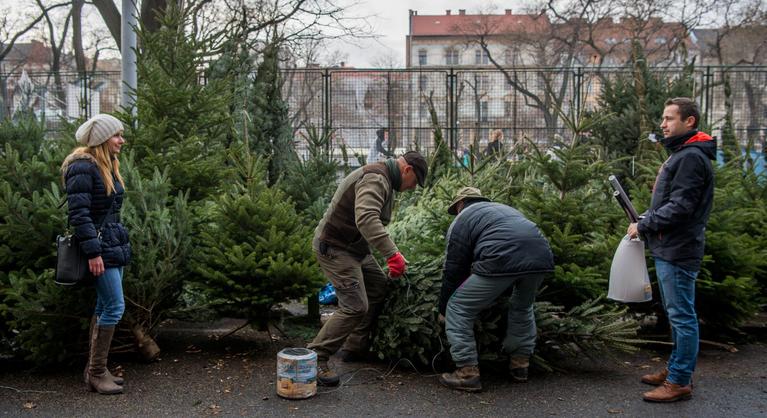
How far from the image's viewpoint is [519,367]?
17.7 ft

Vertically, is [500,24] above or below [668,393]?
above

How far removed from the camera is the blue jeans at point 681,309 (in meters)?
4.91

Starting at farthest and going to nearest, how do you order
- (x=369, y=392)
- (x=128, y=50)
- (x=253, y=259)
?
(x=128, y=50)
(x=253, y=259)
(x=369, y=392)

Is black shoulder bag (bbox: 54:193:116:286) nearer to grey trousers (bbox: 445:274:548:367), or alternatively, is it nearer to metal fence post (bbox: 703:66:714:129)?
grey trousers (bbox: 445:274:548:367)

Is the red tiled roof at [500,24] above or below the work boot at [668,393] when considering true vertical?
above

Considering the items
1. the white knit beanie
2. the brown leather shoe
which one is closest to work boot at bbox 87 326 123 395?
the white knit beanie

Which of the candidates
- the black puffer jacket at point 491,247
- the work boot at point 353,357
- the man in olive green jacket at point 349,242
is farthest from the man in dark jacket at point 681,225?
the work boot at point 353,357

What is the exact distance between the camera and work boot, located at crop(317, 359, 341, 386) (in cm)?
530

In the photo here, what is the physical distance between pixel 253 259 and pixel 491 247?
1896mm

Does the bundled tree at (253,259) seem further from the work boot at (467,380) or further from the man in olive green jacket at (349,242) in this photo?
the work boot at (467,380)

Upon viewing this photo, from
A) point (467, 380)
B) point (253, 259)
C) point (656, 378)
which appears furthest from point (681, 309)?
point (253, 259)

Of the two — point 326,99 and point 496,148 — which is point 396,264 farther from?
point 326,99

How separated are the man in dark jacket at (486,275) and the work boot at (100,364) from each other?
90.8 inches

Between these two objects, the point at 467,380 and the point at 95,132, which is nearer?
the point at 95,132
